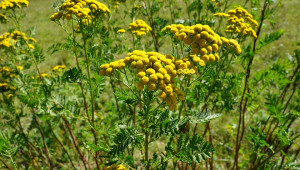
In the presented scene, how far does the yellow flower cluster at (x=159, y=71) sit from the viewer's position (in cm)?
185

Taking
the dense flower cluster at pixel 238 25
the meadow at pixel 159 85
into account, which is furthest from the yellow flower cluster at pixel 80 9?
the dense flower cluster at pixel 238 25

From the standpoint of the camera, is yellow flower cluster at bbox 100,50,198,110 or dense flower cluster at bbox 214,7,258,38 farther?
dense flower cluster at bbox 214,7,258,38

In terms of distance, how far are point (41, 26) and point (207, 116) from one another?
46.6 ft

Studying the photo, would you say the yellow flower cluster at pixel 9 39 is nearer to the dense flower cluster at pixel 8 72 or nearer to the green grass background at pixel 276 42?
the dense flower cluster at pixel 8 72

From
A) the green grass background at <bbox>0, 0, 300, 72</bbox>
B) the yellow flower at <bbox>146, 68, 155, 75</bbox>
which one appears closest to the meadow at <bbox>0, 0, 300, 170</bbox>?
the yellow flower at <bbox>146, 68, 155, 75</bbox>

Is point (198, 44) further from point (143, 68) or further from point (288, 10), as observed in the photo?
point (288, 10)

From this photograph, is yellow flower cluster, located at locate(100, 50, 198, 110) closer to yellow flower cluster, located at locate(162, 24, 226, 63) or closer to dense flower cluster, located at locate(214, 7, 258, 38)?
yellow flower cluster, located at locate(162, 24, 226, 63)

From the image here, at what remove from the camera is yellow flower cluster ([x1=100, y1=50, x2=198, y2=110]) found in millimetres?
1849

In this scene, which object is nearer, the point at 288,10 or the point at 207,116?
the point at 207,116

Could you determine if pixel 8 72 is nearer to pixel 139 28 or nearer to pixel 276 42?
pixel 139 28

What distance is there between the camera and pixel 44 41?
1077 centimetres

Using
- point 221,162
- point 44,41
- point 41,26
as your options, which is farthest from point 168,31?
point 41,26

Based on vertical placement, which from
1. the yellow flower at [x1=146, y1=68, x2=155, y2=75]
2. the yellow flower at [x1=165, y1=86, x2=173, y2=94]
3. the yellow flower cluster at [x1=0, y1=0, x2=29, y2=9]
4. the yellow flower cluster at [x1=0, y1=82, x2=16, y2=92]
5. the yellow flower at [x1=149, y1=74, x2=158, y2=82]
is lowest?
the yellow flower cluster at [x1=0, y1=82, x2=16, y2=92]

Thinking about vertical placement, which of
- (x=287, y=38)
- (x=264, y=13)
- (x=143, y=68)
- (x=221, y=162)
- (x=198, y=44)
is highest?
(x=264, y=13)
